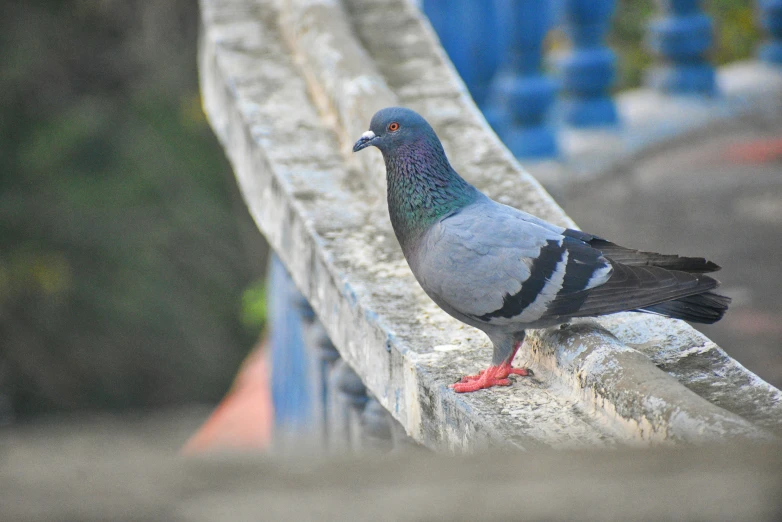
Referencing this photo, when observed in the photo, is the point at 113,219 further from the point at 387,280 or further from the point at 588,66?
the point at 387,280

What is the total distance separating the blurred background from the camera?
1082 cm

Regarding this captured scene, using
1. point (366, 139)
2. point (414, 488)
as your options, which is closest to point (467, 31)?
point (366, 139)

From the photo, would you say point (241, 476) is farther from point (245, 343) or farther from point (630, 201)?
point (245, 343)

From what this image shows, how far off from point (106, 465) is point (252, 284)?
1056 cm

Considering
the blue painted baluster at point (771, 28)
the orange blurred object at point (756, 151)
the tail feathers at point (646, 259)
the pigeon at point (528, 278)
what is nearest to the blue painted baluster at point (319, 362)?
the pigeon at point (528, 278)

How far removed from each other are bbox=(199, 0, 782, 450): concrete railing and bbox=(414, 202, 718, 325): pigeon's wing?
11 cm

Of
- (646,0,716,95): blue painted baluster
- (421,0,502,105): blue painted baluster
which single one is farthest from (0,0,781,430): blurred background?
(421,0,502,105): blue painted baluster

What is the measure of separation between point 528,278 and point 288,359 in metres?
1.62

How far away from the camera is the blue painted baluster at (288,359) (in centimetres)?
330

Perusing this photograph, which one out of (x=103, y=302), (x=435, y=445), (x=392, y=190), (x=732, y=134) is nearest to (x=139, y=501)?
(x=435, y=445)

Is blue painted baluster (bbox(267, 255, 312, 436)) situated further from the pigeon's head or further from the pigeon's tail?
the pigeon's tail

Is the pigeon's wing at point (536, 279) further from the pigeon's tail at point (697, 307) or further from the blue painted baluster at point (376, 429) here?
the blue painted baluster at point (376, 429)

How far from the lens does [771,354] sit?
3613mm

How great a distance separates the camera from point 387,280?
258cm
